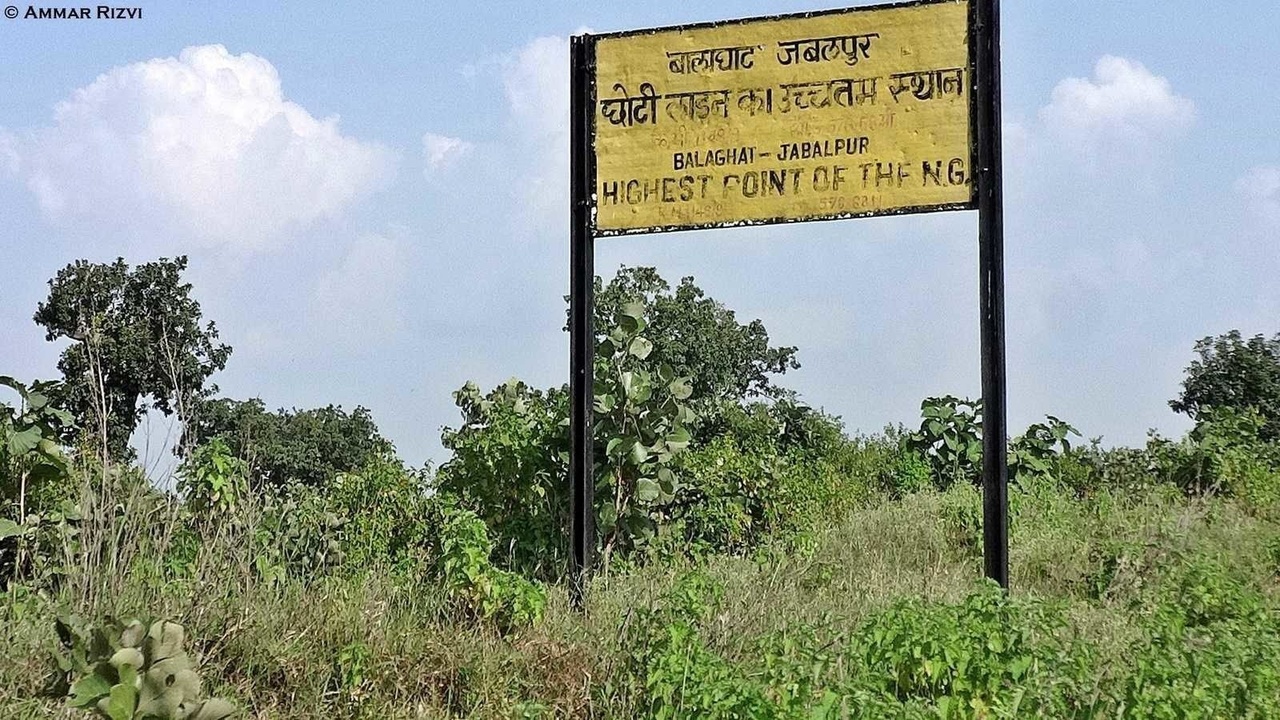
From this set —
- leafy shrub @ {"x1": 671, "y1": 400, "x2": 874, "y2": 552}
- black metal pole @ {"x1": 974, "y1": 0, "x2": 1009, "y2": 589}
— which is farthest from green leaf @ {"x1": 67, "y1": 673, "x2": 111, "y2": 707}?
leafy shrub @ {"x1": 671, "y1": 400, "x2": 874, "y2": 552}

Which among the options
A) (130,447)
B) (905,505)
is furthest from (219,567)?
(905,505)

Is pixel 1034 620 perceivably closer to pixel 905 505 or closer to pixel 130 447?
pixel 130 447

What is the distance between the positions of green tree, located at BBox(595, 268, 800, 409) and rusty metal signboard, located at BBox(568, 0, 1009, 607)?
61.6ft

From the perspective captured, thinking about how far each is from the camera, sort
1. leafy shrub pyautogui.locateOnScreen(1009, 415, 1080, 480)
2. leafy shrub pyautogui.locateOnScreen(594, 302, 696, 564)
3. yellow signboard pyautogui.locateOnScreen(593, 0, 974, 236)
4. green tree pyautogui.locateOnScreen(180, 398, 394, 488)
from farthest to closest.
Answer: green tree pyautogui.locateOnScreen(180, 398, 394, 488), leafy shrub pyautogui.locateOnScreen(1009, 415, 1080, 480), leafy shrub pyautogui.locateOnScreen(594, 302, 696, 564), yellow signboard pyautogui.locateOnScreen(593, 0, 974, 236)

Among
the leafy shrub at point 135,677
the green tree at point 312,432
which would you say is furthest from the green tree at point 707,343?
the leafy shrub at point 135,677

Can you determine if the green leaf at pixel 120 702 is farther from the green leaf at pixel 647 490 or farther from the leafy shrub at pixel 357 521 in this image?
the green leaf at pixel 647 490

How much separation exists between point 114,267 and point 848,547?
23369 millimetres

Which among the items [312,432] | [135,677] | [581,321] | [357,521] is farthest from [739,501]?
[312,432]

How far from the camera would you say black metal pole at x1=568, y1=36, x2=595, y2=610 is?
8.09 meters

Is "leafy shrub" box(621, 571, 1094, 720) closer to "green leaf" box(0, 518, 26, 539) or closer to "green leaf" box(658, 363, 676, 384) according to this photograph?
"green leaf" box(0, 518, 26, 539)

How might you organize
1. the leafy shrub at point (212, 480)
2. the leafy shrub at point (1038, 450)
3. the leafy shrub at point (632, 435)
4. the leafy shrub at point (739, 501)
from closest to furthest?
the leafy shrub at point (212, 480)
the leafy shrub at point (632, 435)
the leafy shrub at point (739, 501)
the leafy shrub at point (1038, 450)

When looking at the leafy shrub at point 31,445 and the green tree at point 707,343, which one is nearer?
the leafy shrub at point 31,445

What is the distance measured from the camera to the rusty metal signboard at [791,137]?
25.4 ft

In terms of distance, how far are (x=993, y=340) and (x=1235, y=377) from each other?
1799cm
